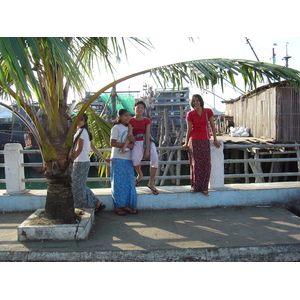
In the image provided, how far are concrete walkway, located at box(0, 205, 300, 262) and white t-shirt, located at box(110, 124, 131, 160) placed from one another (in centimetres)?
99

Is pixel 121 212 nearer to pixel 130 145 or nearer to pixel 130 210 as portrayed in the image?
pixel 130 210

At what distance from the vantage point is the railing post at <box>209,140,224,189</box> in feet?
17.7

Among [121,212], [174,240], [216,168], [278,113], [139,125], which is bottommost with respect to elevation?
[174,240]

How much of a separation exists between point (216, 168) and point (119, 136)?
190cm

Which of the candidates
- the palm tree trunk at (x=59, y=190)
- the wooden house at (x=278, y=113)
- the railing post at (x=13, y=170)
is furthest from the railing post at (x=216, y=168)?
the wooden house at (x=278, y=113)

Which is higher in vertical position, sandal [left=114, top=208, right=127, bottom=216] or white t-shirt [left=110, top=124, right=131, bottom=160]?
white t-shirt [left=110, top=124, right=131, bottom=160]

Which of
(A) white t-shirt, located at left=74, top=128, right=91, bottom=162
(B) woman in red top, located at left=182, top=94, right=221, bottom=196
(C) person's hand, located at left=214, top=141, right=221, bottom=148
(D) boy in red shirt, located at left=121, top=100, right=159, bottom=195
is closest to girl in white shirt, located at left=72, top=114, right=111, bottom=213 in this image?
(A) white t-shirt, located at left=74, top=128, right=91, bottom=162

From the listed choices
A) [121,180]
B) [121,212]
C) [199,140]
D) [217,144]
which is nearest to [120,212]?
[121,212]

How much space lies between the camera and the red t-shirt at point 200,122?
4.89m

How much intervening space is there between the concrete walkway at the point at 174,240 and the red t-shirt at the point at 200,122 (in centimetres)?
129

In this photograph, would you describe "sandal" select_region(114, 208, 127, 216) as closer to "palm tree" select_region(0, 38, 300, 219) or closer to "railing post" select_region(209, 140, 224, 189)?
"palm tree" select_region(0, 38, 300, 219)

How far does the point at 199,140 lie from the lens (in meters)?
4.97

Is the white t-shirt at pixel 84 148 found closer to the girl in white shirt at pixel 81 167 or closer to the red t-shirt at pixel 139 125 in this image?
the girl in white shirt at pixel 81 167

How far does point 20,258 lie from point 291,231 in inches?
138
